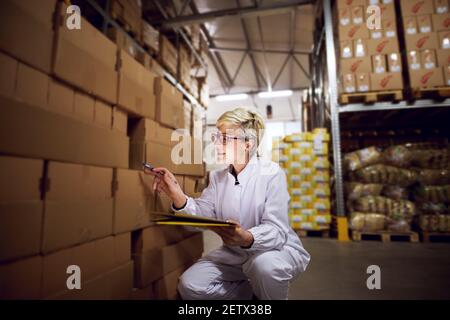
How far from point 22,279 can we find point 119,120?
892 millimetres

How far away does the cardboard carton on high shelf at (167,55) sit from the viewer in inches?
190

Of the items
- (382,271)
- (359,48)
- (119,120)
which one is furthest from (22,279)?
(359,48)

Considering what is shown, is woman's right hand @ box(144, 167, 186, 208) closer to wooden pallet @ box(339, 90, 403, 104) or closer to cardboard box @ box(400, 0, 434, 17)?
wooden pallet @ box(339, 90, 403, 104)

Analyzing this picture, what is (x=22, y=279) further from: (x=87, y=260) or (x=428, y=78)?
(x=428, y=78)

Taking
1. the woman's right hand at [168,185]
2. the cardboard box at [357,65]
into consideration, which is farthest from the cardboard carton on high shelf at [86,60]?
the cardboard box at [357,65]

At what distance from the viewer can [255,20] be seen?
23.4 ft

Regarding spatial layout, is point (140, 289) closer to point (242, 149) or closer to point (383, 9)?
point (242, 149)

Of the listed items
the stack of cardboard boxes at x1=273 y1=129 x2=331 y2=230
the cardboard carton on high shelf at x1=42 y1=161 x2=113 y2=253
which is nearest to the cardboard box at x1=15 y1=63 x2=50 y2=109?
the cardboard carton on high shelf at x1=42 y1=161 x2=113 y2=253

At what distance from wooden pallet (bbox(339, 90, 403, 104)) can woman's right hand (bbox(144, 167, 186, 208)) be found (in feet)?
10.3

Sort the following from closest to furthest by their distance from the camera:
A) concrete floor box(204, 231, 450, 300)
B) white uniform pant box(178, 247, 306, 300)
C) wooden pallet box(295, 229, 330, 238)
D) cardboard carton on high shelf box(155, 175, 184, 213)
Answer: white uniform pant box(178, 247, 306, 300)
cardboard carton on high shelf box(155, 175, 184, 213)
concrete floor box(204, 231, 450, 300)
wooden pallet box(295, 229, 330, 238)

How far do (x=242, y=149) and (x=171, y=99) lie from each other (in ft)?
2.77

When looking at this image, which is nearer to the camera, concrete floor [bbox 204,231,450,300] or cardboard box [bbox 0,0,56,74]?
cardboard box [bbox 0,0,56,74]

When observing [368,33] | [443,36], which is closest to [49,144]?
[368,33]

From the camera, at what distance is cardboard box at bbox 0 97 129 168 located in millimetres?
903
